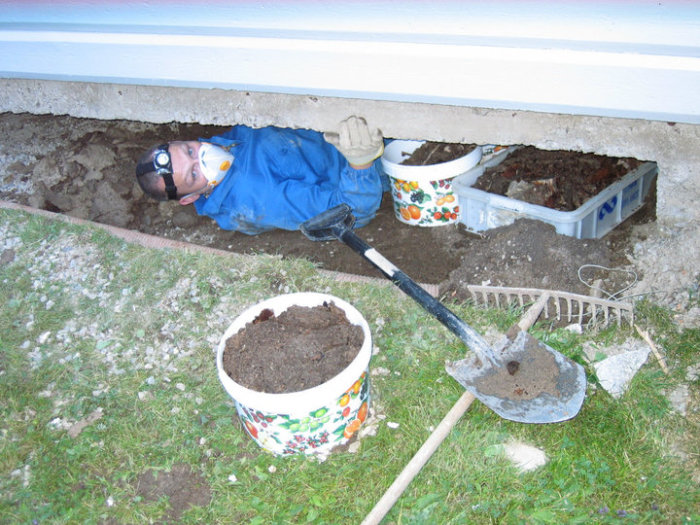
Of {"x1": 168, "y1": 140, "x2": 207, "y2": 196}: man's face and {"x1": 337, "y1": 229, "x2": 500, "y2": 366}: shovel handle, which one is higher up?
{"x1": 337, "y1": 229, "x2": 500, "y2": 366}: shovel handle

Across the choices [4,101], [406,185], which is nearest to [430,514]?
[406,185]

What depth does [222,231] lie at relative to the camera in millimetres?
4504

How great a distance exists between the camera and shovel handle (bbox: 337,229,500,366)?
245 cm

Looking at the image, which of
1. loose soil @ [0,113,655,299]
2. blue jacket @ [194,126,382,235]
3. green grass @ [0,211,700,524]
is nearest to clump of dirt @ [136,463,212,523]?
green grass @ [0,211,700,524]

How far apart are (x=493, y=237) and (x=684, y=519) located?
5.71 feet

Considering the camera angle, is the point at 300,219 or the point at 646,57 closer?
the point at 646,57

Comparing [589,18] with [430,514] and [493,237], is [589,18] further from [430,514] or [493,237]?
[430,514]

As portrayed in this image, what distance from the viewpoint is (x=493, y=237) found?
135 inches

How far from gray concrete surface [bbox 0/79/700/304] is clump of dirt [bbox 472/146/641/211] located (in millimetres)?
449

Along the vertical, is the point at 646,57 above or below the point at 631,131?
above

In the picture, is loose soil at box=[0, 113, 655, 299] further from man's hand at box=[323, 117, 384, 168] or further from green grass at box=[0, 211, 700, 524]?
man's hand at box=[323, 117, 384, 168]

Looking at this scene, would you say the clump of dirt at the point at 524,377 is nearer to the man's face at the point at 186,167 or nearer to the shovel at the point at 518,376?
the shovel at the point at 518,376

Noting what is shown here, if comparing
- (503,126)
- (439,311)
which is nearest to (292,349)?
(439,311)

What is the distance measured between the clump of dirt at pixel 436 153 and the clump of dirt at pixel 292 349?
1.67 metres
